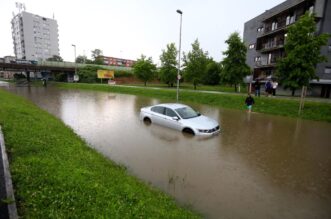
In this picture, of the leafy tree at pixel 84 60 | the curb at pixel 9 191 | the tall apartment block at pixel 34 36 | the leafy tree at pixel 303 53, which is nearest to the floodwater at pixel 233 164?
the curb at pixel 9 191

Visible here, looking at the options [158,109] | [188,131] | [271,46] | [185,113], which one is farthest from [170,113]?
[271,46]

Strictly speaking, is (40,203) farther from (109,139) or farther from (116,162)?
(109,139)

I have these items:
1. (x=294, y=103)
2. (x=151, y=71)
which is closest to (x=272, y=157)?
(x=294, y=103)

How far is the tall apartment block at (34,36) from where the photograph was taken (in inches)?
3575

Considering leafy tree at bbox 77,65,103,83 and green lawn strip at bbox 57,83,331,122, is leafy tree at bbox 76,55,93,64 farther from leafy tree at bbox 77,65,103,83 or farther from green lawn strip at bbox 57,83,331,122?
green lawn strip at bbox 57,83,331,122

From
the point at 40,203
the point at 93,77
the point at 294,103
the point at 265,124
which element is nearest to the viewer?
the point at 40,203

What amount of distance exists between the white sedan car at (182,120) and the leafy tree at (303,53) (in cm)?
918

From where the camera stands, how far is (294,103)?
16234 millimetres

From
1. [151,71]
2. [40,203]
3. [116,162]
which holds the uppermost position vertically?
[151,71]

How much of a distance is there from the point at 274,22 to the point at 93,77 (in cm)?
4433

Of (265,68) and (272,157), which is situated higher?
(265,68)

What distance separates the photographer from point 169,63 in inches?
1559

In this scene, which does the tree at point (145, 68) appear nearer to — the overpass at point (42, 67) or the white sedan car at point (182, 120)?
the overpass at point (42, 67)

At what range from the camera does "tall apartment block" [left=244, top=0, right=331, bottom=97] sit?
78.6ft
